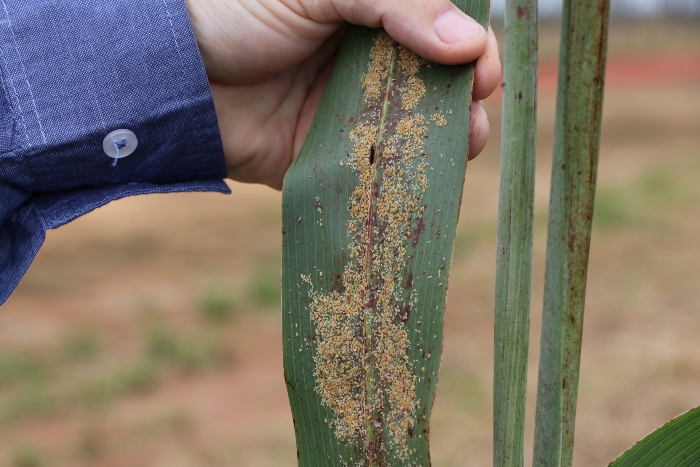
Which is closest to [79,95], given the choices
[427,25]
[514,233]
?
[427,25]

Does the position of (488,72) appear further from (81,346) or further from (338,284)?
(81,346)

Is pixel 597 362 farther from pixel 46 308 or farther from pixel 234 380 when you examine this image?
pixel 46 308

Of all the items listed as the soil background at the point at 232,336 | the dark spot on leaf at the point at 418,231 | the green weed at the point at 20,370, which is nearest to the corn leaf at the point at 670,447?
the dark spot on leaf at the point at 418,231

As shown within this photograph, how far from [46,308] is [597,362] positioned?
243 cm

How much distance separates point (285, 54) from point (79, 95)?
20 cm

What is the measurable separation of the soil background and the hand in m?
1.39

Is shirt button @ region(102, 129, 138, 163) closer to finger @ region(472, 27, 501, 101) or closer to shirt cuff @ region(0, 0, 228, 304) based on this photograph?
shirt cuff @ region(0, 0, 228, 304)

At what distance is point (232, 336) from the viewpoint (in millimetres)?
3010

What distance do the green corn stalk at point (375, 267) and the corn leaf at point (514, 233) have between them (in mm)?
43

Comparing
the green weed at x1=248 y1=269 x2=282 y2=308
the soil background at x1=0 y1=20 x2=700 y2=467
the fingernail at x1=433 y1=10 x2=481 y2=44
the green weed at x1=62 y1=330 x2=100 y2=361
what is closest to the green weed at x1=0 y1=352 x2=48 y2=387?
the soil background at x1=0 y1=20 x2=700 y2=467

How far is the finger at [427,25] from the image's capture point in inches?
19.6

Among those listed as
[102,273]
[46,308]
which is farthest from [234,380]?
[102,273]

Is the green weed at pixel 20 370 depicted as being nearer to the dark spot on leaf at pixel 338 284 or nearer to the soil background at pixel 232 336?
the soil background at pixel 232 336

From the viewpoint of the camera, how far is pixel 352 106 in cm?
52
